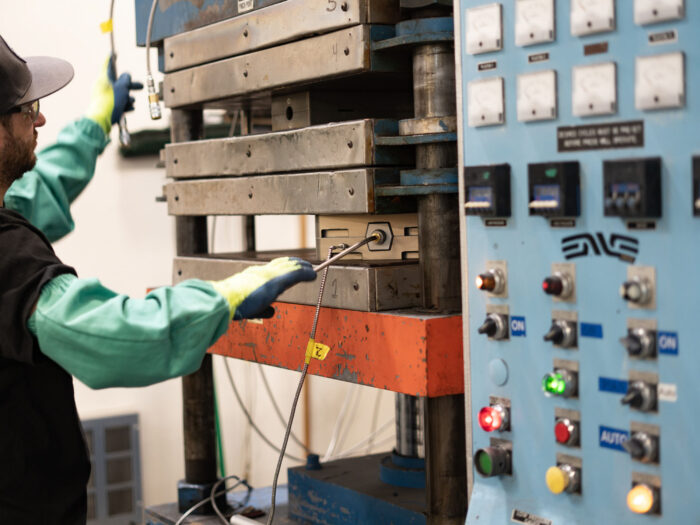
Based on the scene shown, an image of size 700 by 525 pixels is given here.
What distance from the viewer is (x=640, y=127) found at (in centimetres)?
124

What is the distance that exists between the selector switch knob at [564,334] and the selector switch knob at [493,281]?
13 cm

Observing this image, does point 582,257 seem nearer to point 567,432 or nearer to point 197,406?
→ point 567,432

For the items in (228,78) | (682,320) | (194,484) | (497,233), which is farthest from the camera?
(194,484)

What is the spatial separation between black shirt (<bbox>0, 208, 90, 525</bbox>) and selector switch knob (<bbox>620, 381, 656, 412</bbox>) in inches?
35.8

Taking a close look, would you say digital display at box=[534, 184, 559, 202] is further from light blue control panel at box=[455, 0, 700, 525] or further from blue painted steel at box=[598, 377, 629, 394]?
blue painted steel at box=[598, 377, 629, 394]

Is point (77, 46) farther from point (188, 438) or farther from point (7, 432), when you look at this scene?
point (7, 432)

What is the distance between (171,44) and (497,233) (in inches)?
47.9

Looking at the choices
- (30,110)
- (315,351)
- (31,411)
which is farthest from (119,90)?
(31,411)

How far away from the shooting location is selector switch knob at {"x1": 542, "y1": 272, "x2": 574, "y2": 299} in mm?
1352

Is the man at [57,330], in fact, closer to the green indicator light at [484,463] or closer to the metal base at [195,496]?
Answer: the green indicator light at [484,463]

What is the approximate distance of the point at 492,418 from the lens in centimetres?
148

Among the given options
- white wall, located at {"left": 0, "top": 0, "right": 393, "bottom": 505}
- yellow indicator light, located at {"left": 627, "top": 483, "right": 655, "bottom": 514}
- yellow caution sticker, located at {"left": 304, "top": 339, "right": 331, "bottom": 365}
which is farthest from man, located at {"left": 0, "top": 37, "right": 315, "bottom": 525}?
white wall, located at {"left": 0, "top": 0, "right": 393, "bottom": 505}

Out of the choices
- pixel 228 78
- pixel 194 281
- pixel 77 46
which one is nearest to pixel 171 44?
pixel 228 78

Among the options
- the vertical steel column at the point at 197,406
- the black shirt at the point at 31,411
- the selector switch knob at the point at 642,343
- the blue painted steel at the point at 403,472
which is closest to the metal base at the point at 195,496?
the vertical steel column at the point at 197,406
